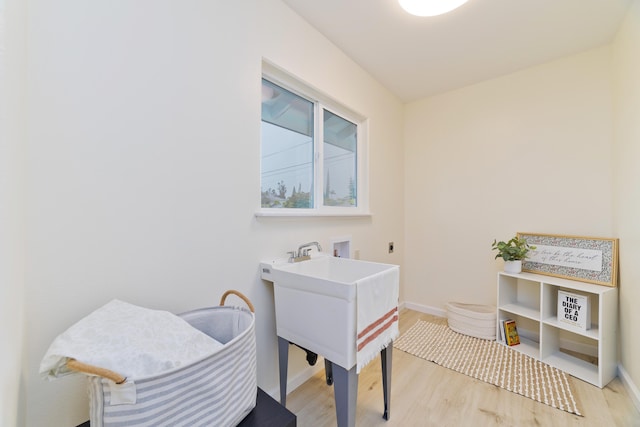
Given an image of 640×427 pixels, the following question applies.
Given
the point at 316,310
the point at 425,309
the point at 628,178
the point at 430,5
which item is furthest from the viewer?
the point at 425,309

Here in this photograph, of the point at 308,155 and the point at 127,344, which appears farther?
the point at 308,155

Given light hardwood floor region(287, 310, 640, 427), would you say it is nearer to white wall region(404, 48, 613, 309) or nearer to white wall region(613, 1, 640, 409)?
white wall region(613, 1, 640, 409)

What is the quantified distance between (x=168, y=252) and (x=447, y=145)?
279 cm

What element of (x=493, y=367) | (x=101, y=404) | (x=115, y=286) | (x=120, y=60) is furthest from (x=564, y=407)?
(x=120, y=60)

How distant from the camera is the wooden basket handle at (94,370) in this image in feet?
1.75

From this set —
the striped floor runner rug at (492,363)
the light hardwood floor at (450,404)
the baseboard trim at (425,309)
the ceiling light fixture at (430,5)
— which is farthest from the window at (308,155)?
the baseboard trim at (425,309)

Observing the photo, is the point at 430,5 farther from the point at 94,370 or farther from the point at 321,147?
the point at 94,370

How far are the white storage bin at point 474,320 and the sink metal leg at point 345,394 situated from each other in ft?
5.61

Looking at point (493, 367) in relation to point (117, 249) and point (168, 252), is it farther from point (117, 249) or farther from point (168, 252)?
point (117, 249)

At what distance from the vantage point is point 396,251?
2.89 metres

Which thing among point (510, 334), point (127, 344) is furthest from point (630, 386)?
point (127, 344)

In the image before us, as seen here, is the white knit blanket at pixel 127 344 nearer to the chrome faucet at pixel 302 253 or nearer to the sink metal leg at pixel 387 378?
the chrome faucet at pixel 302 253

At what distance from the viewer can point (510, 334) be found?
2.18 meters

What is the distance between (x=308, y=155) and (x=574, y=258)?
7.30ft
